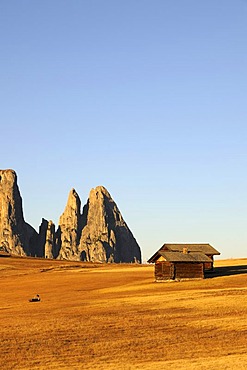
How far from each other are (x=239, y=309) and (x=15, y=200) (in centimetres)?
15811

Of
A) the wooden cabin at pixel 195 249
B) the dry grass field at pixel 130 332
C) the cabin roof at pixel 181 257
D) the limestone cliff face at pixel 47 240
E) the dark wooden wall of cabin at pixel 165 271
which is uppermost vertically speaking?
the limestone cliff face at pixel 47 240

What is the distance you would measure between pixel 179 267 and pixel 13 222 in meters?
127

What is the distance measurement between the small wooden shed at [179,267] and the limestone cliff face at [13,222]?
12108cm

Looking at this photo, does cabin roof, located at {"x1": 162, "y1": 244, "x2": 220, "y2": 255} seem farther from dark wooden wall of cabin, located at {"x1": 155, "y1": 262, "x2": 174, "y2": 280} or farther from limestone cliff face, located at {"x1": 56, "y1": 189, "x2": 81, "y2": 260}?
limestone cliff face, located at {"x1": 56, "y1": 189, "x2": 81, "y2": 260}

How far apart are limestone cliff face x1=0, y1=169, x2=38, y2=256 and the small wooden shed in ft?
397

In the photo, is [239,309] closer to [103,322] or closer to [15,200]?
[103,322]

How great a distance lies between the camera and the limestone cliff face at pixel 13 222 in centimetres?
17976

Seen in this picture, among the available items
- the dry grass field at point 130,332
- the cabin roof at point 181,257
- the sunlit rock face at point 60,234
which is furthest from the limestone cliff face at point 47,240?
the dry grass field at point 130,332

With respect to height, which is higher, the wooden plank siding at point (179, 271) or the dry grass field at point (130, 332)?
the wooden plank siding at point (179, 271)

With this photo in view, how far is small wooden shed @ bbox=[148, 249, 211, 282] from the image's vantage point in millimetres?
61750

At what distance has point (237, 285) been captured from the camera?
53.5m

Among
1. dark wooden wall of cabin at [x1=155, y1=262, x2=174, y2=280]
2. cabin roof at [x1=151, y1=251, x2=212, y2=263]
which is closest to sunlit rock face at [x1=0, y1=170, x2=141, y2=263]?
cabin roof at [x1=151, y1=251, x2=212, y2=263]

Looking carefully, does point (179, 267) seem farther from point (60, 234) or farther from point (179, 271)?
point (60, 234)

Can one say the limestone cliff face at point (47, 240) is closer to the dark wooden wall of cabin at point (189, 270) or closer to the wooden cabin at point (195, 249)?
the wooden cabin at point (195, 249)
